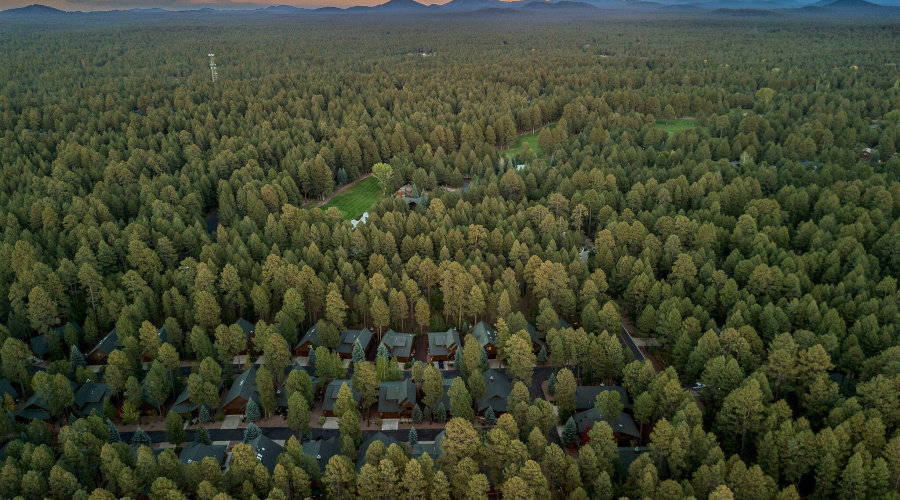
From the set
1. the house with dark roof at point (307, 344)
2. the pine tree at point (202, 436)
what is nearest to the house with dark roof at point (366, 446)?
the pine tree at point (202, 436)

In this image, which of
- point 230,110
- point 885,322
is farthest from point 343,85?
point 885,322

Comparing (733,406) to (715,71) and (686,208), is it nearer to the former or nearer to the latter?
(686,208)

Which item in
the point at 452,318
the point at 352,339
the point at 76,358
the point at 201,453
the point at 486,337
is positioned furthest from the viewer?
the point at 452,318

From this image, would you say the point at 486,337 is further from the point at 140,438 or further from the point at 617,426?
the point at 140,438

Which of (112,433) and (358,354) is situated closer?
(112,433)

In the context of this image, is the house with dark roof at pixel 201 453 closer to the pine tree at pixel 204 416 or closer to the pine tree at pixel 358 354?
the pine tree at pixel 204 416

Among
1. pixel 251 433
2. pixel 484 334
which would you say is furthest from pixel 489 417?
pixel 251 433

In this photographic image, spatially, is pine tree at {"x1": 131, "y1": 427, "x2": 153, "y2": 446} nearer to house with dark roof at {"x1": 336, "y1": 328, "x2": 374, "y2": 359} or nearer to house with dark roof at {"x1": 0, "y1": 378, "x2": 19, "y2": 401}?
house with dark roof at {"x1": 0, "y1": 378, "x2": 19, "y2": 401}
